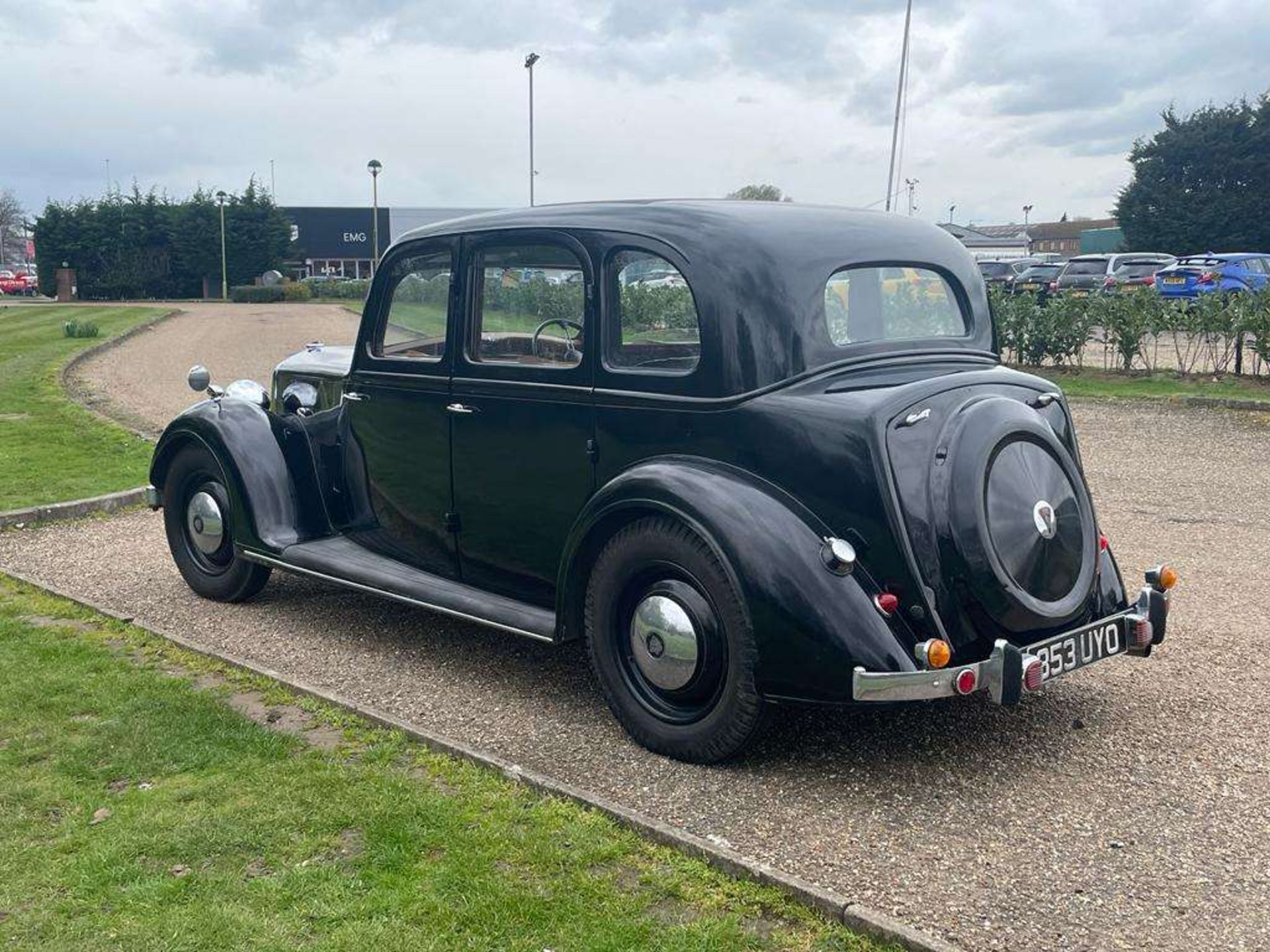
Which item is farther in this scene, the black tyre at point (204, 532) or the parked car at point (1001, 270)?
the parked car at point (1001, 270)

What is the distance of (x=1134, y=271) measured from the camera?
2861 centimetres

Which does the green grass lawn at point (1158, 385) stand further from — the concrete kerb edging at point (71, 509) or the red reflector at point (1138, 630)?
the concrete kerb edging at point (71, 509)

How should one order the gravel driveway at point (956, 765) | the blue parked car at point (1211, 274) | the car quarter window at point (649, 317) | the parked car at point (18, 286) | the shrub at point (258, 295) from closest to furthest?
the gravel driveway at point (956, 765)
the car quarter window at point (649, 317)
the blue parked car at point (1211, 274)
the shrub at point (258, 295)
the parked car at point (18, 286)

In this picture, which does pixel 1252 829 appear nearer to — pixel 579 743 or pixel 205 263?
pixel 579 743

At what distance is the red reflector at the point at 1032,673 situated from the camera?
3775 millimetres

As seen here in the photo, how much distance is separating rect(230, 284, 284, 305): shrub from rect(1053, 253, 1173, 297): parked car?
3101 cm

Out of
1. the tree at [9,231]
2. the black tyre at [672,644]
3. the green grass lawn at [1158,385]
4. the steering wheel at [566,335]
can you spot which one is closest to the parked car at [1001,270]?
the green grass lawn at [1158,385]

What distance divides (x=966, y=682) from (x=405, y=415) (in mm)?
2820

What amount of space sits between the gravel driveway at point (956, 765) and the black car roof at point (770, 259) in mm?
1396

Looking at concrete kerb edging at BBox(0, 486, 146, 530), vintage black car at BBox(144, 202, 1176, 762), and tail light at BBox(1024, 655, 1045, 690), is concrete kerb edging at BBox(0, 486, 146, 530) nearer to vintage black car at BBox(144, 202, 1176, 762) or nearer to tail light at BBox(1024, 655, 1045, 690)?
vintage black car at BBox(144, 202, 1176, 762)

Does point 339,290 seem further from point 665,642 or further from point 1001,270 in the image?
point 665,642

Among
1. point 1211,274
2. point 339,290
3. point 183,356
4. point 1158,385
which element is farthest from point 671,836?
point 339,290

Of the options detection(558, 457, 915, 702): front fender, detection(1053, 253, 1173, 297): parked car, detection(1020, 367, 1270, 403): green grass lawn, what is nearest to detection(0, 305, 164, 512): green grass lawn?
detection(558, 457, 915, 702): front fender

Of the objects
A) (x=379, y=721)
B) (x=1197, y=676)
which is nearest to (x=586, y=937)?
(x=379, y=721)
